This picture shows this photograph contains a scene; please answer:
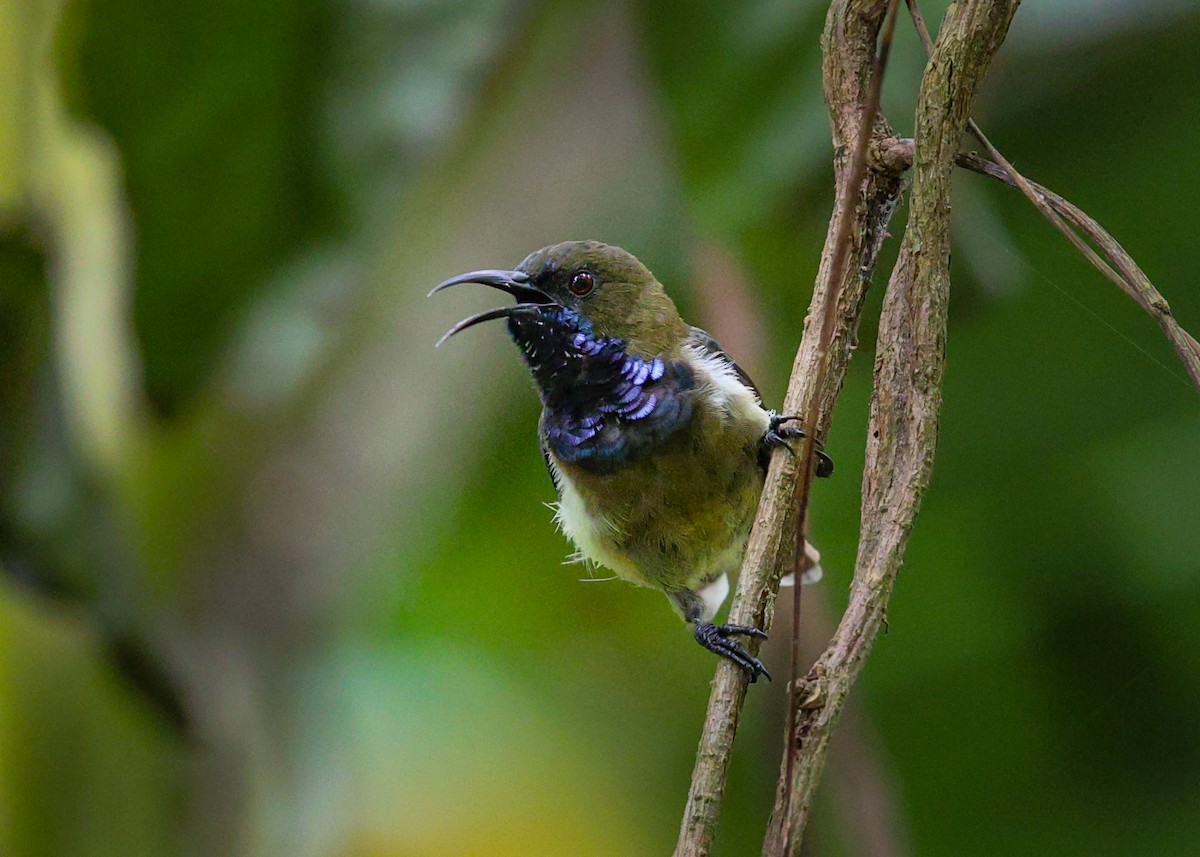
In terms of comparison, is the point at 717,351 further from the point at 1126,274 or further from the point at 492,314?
the point at 1126,274

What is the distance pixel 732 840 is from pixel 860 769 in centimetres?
81

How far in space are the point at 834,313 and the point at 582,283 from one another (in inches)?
40.2

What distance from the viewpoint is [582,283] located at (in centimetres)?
201

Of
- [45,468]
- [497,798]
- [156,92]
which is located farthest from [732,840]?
[156,92]

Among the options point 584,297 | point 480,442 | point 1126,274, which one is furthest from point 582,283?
point 1126,274

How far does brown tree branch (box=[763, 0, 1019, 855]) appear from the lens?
95 cm

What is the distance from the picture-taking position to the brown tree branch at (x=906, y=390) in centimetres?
95

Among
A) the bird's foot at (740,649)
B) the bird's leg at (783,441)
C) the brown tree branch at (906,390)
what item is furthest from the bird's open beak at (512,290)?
the brown tree branch at (906,390)

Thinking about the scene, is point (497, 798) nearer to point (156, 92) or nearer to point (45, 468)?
point (45, 468)

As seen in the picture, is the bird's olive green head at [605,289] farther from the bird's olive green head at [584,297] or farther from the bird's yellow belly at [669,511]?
the bird's yellow belly at [669,511]

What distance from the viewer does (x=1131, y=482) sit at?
2.39 m

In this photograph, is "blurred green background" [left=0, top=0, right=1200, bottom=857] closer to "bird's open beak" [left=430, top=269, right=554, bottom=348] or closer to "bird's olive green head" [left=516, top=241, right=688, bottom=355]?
"bird's olive green head" [left=516, top=241, right=688, bottom=355]

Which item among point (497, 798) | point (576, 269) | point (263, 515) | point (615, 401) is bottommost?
point (497, 798)

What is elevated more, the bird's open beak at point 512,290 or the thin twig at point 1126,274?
the bird's open beak at point 512,290
